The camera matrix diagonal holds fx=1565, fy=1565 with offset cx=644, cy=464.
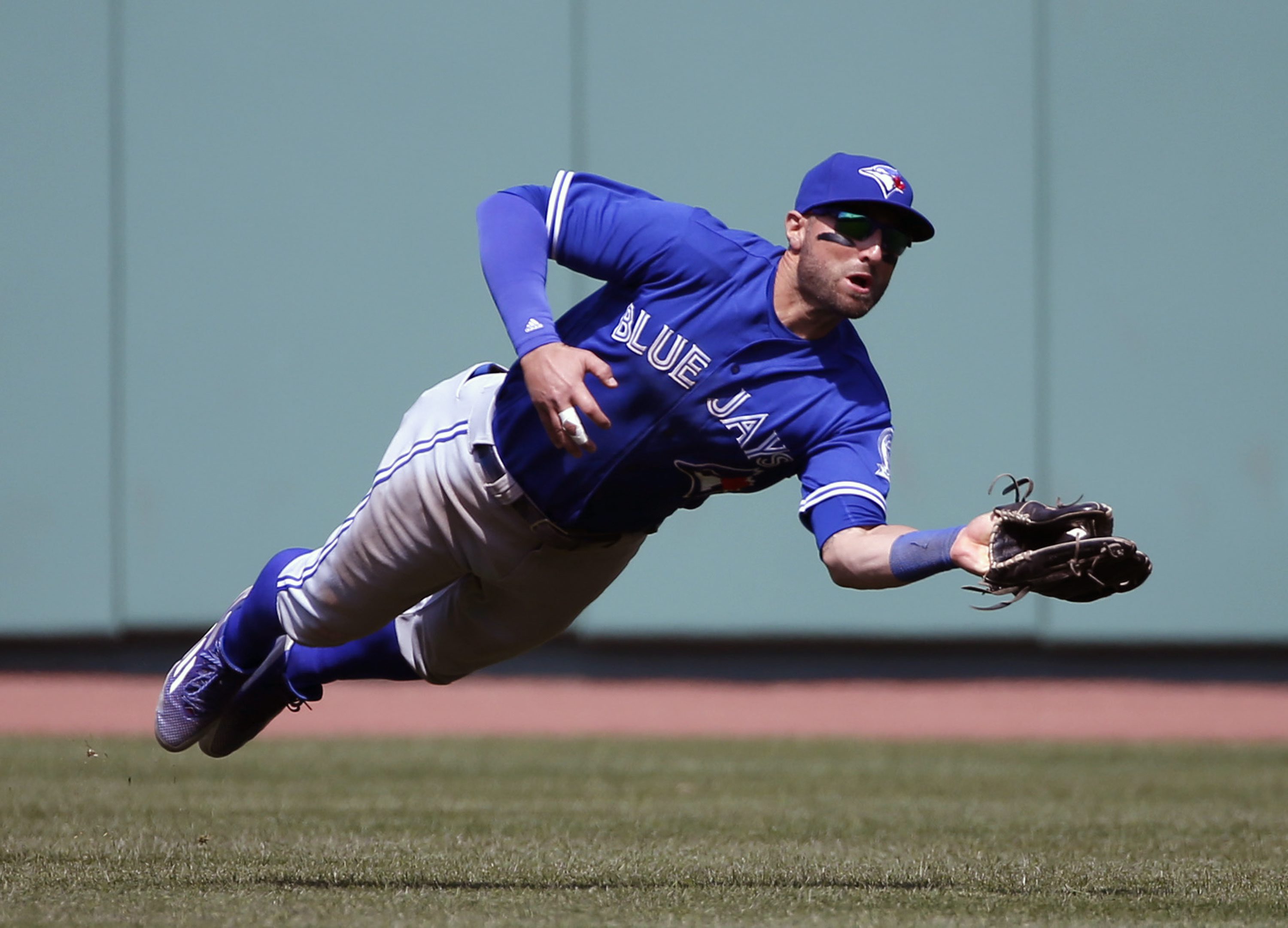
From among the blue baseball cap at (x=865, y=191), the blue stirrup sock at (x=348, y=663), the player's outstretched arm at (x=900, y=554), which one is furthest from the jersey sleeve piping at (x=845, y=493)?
the blue stirrup sock at (x=348, y=663)

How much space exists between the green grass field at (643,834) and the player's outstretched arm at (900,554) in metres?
0.75

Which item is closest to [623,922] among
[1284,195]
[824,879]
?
[824,879]

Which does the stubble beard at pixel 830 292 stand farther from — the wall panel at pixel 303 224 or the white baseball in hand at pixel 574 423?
the wall panel at pixel 303 224

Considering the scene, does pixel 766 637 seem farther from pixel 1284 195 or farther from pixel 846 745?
pixel 1284 195

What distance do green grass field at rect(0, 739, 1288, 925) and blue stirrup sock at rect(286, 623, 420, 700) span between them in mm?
494

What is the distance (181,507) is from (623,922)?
749cm

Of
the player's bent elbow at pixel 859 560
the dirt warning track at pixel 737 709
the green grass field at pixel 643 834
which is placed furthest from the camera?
the dirt warning track at pixel 737 709

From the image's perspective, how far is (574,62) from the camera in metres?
10.2

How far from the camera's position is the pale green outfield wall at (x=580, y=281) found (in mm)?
10039

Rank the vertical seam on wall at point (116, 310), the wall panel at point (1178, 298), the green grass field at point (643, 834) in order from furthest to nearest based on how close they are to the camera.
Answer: the vertical seam on wall at point (116, 310) < the wall panel at point (1178, 298) < the green grass field at point (643, 834)

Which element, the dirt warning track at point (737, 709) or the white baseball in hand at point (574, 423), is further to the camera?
the dirt warning track at point (737, 709)

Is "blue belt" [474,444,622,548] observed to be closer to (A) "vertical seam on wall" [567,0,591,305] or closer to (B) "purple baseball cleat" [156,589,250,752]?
(B) "purple baseball cleat" [156,589,250,752]

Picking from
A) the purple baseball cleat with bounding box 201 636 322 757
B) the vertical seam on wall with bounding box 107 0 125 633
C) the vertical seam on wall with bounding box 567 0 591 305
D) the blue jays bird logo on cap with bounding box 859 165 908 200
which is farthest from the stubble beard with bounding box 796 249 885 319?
the vertical seam on wall with bounding box 107 0 125 633

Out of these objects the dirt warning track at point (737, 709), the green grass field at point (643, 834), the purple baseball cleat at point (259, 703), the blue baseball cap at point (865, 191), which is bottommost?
the dirt warning track at point (737, 709)
